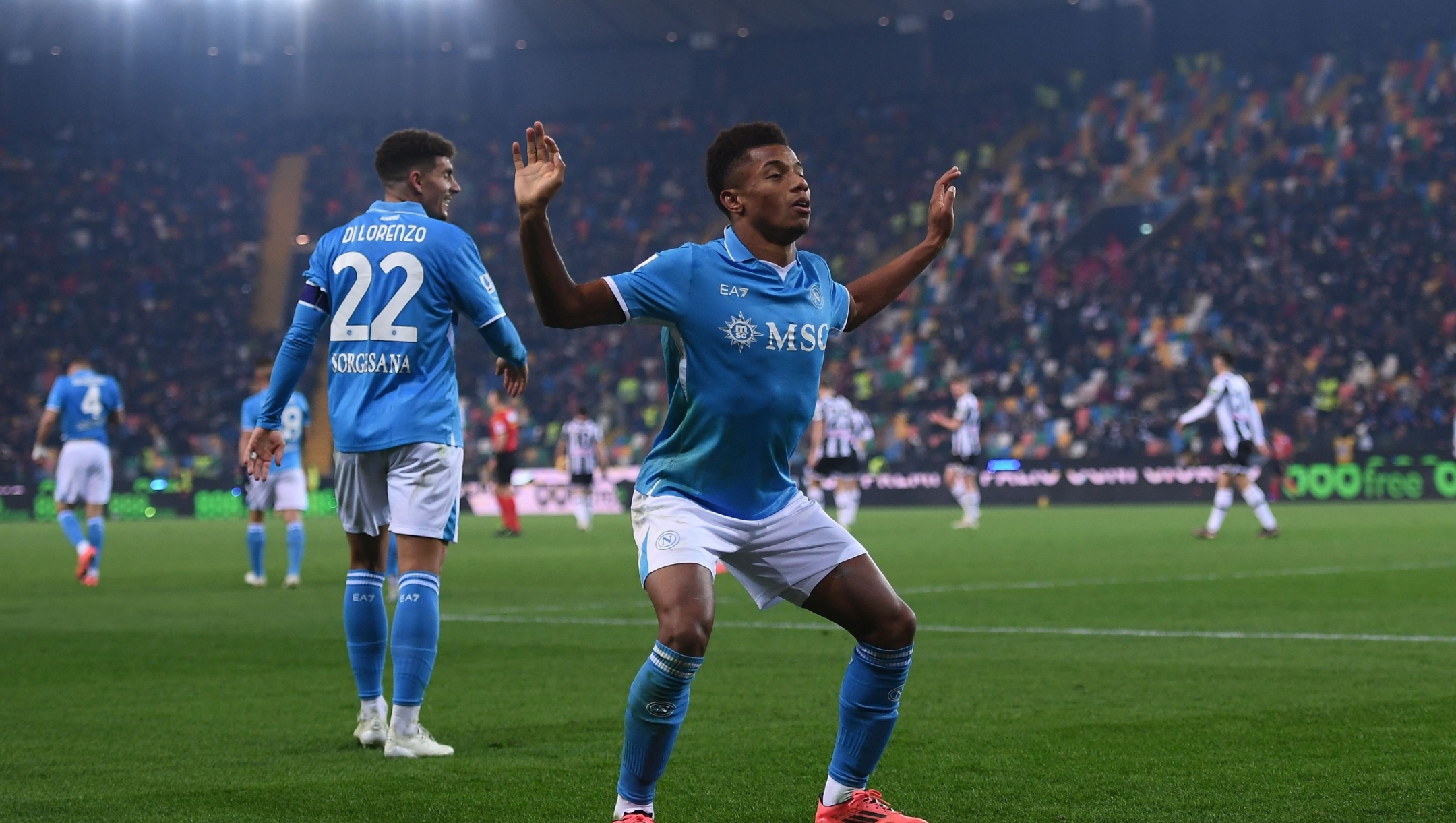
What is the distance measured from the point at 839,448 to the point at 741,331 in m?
20.3

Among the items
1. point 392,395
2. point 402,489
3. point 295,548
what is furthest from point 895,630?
point 295,548

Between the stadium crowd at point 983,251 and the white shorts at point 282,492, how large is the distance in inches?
798

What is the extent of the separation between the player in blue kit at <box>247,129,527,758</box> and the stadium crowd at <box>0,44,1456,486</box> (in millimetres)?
26730

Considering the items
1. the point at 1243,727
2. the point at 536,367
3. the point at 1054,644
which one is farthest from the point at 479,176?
the point at 1243,727

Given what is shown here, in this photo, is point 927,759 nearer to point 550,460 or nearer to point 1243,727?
point 1243,727

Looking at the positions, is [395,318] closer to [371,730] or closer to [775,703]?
[371,730]

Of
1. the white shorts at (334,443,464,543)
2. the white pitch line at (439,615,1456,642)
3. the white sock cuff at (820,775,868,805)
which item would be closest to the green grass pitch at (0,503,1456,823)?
the white pitch line at (439,615,1456,642)

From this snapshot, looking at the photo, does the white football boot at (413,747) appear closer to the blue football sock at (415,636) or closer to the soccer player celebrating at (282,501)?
the blue football sock at (415,636)

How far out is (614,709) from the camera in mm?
7078

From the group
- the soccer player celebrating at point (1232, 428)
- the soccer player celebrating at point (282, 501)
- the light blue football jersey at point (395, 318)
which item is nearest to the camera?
the light blue football jersey at point (395, 318)

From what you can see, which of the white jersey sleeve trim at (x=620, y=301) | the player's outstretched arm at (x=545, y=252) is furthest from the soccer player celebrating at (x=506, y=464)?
the player's outstretched arm at (x=545, y=252)

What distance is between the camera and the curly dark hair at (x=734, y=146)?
15.7 feet

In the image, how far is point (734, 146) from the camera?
4801 mm

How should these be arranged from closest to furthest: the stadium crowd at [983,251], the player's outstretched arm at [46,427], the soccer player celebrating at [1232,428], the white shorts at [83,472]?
the player's outstretched arm at [46,427] → the white shorts at [83,472] → the soccer player celebrating at [1232,428] → the stadium crowd at [983,251]
